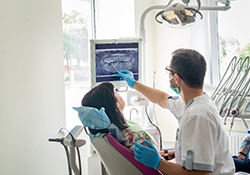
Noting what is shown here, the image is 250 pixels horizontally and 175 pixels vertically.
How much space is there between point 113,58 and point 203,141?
1076mm

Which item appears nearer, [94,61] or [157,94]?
[94,61]

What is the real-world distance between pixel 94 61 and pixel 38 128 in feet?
2.10

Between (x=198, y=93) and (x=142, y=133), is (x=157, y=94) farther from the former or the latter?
(x=198, y=93)

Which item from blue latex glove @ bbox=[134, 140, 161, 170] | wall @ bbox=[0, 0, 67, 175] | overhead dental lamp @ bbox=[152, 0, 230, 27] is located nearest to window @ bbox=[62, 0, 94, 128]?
wall @ bbox=[0, 0, 67, 175]

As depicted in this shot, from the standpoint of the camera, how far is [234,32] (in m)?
3.48

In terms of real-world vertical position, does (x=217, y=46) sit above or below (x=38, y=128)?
above

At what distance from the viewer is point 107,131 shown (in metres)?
2.02

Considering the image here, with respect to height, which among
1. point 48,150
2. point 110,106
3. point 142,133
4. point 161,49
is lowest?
point 48,150

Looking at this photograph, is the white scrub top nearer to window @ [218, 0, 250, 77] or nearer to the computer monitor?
the computer monitor

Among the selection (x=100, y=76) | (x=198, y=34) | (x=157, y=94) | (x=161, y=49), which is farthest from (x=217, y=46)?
(x=100, y=76)

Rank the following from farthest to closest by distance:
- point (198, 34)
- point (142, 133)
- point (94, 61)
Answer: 1. point (198, 34)
2. point (94, 61)
3. point (142, 133)

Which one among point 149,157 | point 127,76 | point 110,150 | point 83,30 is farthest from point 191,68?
point 83,30

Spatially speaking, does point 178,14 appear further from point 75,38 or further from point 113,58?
point 75,38

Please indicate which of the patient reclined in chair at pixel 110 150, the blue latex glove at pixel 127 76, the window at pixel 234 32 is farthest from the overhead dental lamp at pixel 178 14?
the window at pixel 234 32
